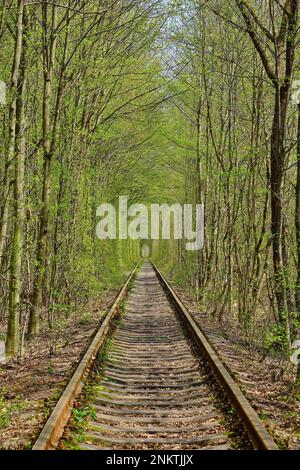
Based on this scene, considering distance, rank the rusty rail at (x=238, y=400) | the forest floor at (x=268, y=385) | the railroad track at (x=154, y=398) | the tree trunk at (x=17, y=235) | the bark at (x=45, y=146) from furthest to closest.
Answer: the bark at (x=45, y=146) → the tree trunk at (x=17, y=235) → the forest floor at (x=268, y=385) → the railroad track at (x=154, y=398) → the rusty rail at (x=238, y=400)

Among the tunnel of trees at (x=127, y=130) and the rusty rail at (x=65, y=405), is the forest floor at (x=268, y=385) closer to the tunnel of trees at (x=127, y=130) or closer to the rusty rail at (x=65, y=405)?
the tunnel of trees at (x=127, y=130)

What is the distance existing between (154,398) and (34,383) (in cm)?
168

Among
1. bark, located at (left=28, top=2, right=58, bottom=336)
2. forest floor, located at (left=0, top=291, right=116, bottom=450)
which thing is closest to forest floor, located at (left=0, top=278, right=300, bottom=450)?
forest floor, located at (left=0, top=291, right=116, bottom=450)

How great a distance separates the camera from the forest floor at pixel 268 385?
557 cm

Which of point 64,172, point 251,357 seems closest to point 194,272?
point 64,172

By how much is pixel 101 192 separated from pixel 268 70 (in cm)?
1650

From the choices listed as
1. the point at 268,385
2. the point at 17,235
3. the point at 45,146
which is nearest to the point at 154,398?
the point at 268,385

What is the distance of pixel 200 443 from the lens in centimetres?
530

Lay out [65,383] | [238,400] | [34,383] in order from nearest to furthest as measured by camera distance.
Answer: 1. [238,400]
2. [65,383]
3. [34,383]

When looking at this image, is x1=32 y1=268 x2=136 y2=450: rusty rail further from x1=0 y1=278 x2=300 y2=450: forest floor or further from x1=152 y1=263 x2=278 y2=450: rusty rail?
x1=152 y1=263 x2=278 y2=450: rusty rail

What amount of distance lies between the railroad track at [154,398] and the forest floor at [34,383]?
27 cm

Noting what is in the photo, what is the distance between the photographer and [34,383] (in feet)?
25.0

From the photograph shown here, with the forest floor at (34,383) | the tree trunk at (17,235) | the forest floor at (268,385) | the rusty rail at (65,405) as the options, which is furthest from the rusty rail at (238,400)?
the tree trunk at (17,235)

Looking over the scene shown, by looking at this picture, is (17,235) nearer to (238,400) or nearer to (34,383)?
(34,383)
